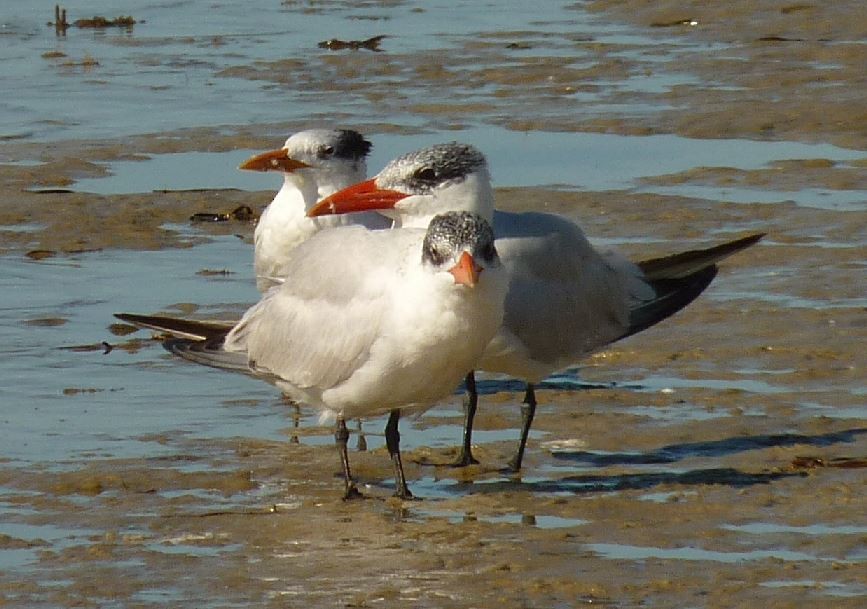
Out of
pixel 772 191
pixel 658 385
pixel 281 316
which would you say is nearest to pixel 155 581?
pixel 281 316

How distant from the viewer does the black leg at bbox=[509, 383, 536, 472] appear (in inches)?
283

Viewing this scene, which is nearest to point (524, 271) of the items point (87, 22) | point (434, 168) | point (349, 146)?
point (434, 168)

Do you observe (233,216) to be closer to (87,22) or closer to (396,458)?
(396,458)

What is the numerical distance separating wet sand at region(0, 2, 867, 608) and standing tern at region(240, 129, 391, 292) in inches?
21.1

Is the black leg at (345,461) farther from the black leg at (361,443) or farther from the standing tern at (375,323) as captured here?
the black leg at (361,443)

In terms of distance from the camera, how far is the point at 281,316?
719cm

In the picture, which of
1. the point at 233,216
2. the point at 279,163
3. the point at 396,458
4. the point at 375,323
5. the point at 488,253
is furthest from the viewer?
the point at 233,216

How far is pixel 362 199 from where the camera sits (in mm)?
7449

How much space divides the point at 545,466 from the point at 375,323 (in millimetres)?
996

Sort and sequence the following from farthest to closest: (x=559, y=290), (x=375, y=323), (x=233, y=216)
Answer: (x=233, y=216), (x=559, y=290), (x=375, y=323)

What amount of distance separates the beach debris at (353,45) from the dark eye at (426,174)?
867cm

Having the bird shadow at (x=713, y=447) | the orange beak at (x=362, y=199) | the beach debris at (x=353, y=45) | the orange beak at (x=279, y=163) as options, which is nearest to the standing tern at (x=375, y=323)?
the orange beak at (x=362, y=199)

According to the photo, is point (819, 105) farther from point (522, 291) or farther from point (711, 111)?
point (522, 291)

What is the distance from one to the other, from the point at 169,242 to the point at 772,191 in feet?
A: 10.6
